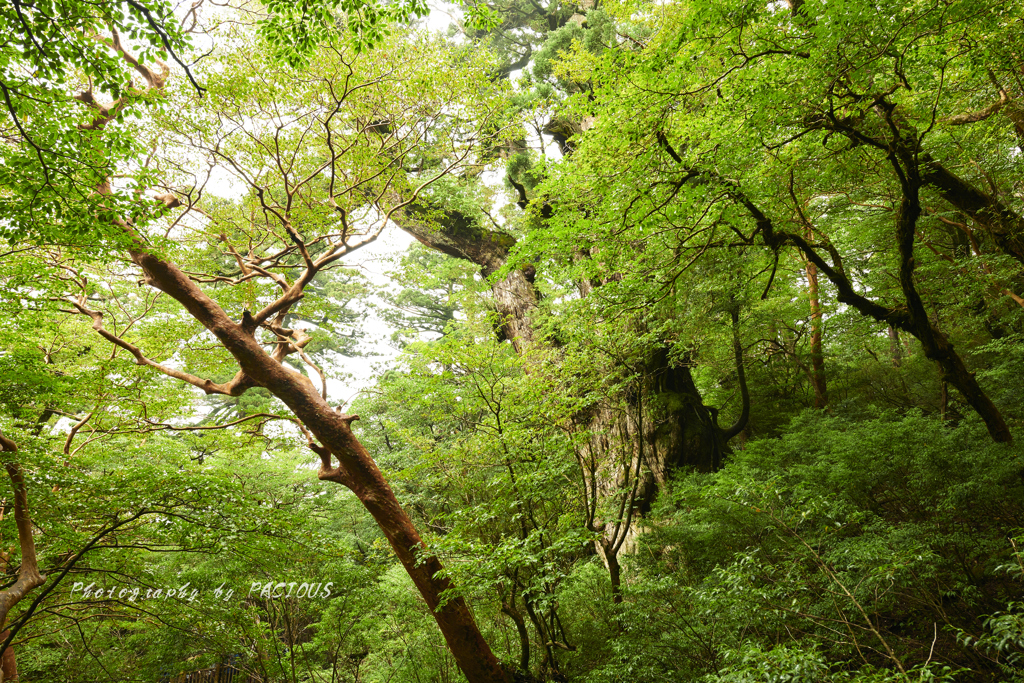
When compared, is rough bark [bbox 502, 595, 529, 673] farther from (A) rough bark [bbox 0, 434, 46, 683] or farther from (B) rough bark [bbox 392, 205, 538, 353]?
(B) rough bark [bbox 392, 205, 538, 353]

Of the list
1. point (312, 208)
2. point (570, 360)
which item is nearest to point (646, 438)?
point (570, 360)

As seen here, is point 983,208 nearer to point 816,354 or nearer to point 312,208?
point 816,354

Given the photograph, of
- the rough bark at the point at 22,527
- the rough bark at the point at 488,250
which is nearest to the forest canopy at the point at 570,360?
the rough bark at the point at 22,527

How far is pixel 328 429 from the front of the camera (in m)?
5.35

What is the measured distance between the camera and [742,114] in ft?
13.2

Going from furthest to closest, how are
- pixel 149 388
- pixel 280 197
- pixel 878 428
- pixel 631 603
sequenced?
pixel 280 197 < pixel 149 388 < pixel 878 428 < pixel 631 603

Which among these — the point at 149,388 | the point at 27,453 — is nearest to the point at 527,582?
the point at 27,453

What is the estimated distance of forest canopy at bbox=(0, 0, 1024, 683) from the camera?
3.56 meters

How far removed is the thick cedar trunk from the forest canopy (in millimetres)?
38

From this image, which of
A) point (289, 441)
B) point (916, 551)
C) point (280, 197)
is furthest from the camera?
point (280, 197)

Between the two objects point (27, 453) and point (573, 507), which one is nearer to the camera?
point (27, 453)

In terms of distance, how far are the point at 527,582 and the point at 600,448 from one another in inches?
96.5

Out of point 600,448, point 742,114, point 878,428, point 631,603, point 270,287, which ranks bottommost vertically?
point 631,603

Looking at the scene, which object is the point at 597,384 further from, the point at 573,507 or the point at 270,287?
the point at 270,287
